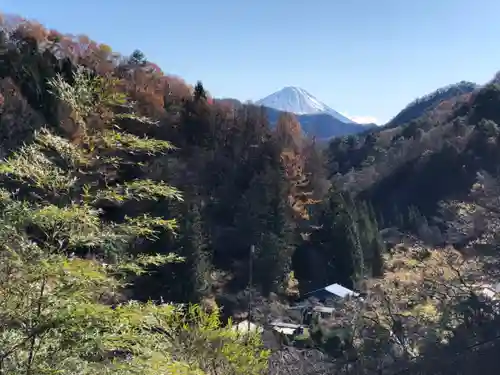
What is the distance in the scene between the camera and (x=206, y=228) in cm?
1923

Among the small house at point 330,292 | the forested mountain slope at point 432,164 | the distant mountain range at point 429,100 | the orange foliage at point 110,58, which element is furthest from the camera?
the distant mountain range at point 429,100

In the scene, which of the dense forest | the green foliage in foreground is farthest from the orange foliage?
the green foliage in foreground

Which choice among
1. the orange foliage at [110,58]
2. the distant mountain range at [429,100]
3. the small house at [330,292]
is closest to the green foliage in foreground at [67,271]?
the small house at [330,292]

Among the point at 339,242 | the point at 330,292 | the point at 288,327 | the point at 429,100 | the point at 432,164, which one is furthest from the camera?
the point at 429,100

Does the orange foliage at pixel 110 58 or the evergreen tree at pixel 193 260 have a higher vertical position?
the orange foliage at pixel 110 58

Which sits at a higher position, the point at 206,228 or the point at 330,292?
the point at 206,228

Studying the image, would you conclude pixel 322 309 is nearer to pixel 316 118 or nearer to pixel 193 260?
pixel 193 260

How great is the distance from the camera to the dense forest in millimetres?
2504

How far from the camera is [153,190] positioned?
2.95m

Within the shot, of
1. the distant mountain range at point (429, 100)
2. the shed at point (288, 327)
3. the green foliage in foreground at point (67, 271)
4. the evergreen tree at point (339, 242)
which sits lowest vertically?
the shed at point (288, 327)

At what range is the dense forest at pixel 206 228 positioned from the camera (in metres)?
2.50

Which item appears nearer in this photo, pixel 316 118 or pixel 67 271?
pixel 67 271

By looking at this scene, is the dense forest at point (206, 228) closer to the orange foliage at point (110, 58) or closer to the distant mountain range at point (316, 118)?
the orange foliage at point (110, 58)

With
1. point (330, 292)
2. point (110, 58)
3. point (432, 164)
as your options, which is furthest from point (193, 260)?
point (432, 164)
